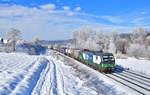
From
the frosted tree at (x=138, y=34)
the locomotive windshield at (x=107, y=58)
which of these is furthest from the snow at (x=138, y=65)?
the frosted tree at (x=138, y=34)

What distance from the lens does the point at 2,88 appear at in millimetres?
21891

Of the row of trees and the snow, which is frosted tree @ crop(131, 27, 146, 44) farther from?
the snow

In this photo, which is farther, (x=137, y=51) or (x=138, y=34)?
(x=138, y=34)

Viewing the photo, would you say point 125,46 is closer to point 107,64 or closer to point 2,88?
point 107,64

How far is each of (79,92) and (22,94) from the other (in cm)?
559

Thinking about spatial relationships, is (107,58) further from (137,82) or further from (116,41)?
(116,41)

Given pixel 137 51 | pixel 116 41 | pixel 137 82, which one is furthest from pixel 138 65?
pixel 116 41

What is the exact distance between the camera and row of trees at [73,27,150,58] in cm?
10812

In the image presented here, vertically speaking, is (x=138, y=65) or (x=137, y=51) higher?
(x=137, y=51)

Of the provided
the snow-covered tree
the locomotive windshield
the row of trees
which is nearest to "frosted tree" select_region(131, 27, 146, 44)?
the row of trees

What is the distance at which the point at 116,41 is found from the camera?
138125 mm

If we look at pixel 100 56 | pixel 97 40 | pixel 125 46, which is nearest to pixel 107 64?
pixel 100 56

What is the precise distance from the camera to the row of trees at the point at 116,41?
355 feet

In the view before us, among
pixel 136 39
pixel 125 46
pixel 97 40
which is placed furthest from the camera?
pixel 97 40
